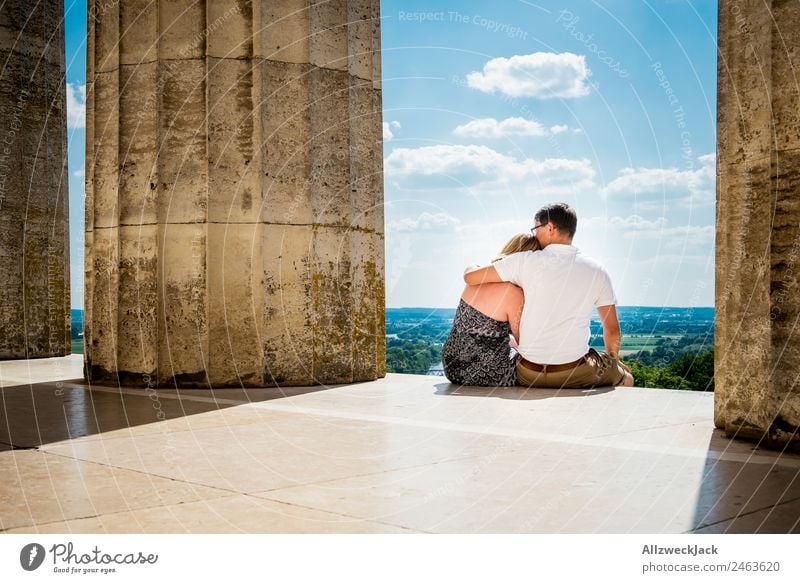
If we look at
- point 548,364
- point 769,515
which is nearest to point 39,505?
point 769,515

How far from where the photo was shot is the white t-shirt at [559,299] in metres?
7.62

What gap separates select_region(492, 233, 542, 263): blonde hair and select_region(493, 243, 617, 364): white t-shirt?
0.60 ft

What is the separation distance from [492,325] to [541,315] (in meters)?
0.54

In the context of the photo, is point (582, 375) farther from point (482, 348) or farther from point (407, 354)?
point (407, 354)

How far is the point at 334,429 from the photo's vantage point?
5.64 m

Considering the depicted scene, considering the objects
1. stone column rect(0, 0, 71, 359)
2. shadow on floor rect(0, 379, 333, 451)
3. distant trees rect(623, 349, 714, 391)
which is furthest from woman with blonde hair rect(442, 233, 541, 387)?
stone column rect(0, 0, 71, 359)

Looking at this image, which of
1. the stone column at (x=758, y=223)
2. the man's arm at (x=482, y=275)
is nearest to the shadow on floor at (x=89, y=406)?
the man's arm at (x=482, y=275)

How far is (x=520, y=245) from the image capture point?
7988 mm

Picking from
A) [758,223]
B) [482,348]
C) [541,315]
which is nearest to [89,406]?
[482,348]

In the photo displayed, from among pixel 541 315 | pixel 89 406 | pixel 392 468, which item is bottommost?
pixel 89 406

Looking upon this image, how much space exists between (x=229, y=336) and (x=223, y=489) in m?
5.00

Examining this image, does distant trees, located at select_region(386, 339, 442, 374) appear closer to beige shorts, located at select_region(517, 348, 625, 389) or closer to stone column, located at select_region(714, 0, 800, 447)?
beige shorts, located at select_region(517, 348, 625, 389)
